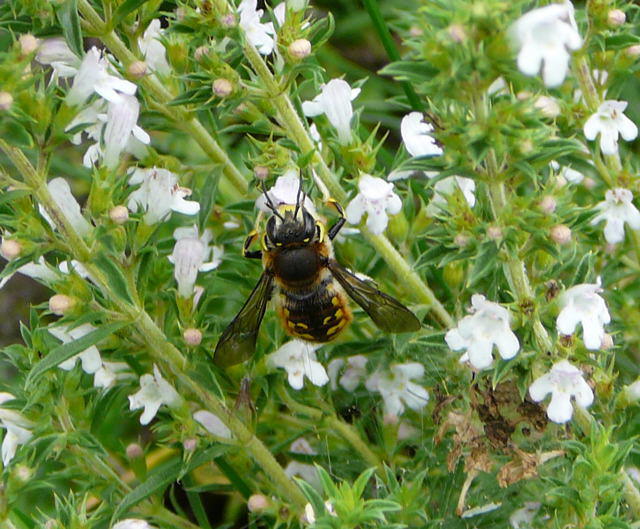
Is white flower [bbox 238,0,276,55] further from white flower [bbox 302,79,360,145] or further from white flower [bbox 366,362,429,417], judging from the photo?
white flower [bbox 366,362,429,417]

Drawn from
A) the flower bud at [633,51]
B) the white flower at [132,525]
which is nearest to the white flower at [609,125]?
the flower bud at [633,51]

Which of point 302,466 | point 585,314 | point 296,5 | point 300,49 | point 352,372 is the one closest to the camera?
point 585,314

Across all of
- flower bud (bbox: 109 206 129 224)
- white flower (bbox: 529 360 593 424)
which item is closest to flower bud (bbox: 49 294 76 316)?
flower bud (bbox: 109 206 129 224)

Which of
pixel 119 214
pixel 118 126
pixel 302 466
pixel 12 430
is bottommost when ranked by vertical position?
pixel 302 466

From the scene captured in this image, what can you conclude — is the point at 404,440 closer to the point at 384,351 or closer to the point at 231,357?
the point at 384,351

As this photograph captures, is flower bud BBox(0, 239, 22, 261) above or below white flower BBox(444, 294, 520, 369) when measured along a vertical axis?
above

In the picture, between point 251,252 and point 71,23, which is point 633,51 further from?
point 71,23

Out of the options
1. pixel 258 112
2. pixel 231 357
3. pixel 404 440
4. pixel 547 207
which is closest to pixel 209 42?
pixel 258 112

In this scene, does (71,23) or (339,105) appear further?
(339,105)

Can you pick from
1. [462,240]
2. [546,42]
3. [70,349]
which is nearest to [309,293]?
[462,240]
